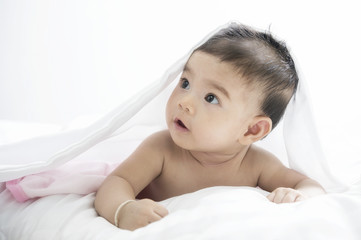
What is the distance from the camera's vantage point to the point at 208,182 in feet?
4.17

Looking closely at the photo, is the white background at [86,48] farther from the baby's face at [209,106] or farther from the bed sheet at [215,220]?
the bed sheet at [215,220]

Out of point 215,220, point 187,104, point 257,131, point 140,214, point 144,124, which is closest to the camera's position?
point 215,220

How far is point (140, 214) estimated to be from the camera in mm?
924

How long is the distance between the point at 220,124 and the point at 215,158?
0.14m

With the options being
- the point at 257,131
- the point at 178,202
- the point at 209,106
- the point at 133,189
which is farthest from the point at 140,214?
the point at 257,131

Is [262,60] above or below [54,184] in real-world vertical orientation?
above

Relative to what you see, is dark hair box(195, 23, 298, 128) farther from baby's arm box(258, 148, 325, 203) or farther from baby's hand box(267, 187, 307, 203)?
baby's hand box(267, 187, 307, 203)

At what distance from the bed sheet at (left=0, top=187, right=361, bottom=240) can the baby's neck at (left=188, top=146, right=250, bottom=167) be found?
0.27 m

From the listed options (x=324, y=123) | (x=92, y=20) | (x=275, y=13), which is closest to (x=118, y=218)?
(x=324, y=123)

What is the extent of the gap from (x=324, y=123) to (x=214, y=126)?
79 centimetres

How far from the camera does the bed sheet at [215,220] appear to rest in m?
0.77

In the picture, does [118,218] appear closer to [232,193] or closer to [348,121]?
[232,193]

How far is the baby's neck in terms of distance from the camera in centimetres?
129

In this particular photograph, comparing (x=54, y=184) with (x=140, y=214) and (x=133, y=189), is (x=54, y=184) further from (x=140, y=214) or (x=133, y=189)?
(x=140, y=214)
